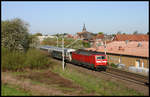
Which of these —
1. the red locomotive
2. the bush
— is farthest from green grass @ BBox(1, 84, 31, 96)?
the red locomotive

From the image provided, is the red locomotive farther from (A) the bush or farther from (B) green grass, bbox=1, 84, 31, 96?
(B) green grass, bbox=1, 84, 31, 96

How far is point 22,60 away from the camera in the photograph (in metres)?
33.2

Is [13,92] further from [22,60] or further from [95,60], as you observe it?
[95,60]

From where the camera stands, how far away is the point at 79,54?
3794 cm

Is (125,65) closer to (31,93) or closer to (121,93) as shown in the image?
(121,93)

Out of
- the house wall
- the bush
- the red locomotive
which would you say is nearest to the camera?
the red locomotive

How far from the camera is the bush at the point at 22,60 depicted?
3211cm

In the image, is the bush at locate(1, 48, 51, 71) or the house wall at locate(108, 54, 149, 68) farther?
the house wall at locate(108, 54, 149, 68)

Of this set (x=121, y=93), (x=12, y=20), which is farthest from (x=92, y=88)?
(x=12, y=20)

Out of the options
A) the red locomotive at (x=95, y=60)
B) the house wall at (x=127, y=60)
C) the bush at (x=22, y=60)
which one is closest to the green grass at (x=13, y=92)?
the bush at (x=22, y=60)

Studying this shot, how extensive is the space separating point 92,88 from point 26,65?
16.2 meters

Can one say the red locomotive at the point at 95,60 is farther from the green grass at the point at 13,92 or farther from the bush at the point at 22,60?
the green grass at the point at 13,92

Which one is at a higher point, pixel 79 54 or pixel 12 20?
pixel 12 20

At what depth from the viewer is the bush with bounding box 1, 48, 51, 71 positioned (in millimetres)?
32106
